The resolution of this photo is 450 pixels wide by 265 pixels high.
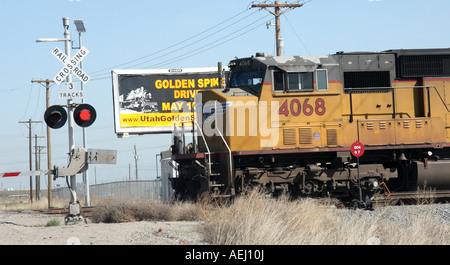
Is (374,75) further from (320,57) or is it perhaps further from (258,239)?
(258,239)

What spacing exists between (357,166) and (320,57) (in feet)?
10.5

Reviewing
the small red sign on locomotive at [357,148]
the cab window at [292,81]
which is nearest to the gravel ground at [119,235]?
the small red sign on locomotive at [357,148]

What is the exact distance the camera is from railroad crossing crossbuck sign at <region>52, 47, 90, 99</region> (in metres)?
14.5

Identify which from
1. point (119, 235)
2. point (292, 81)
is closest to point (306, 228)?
point (119, 235)

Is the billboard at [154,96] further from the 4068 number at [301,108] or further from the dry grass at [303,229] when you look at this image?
the dry grass at [303,229]

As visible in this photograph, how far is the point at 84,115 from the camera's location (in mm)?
13953

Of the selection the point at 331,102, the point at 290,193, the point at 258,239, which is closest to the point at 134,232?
the point at 258,239

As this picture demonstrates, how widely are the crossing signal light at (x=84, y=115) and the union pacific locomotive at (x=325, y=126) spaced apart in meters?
3.23

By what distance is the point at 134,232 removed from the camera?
1080 centimetres

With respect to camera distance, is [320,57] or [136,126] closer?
[320,57]

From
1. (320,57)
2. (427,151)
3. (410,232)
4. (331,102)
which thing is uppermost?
(320,57)

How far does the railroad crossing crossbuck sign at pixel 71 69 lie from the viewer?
1445 cm

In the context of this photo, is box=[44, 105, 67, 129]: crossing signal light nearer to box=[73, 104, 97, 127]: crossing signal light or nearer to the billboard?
box=[73, 104, 97, 127]: crossing signal light
